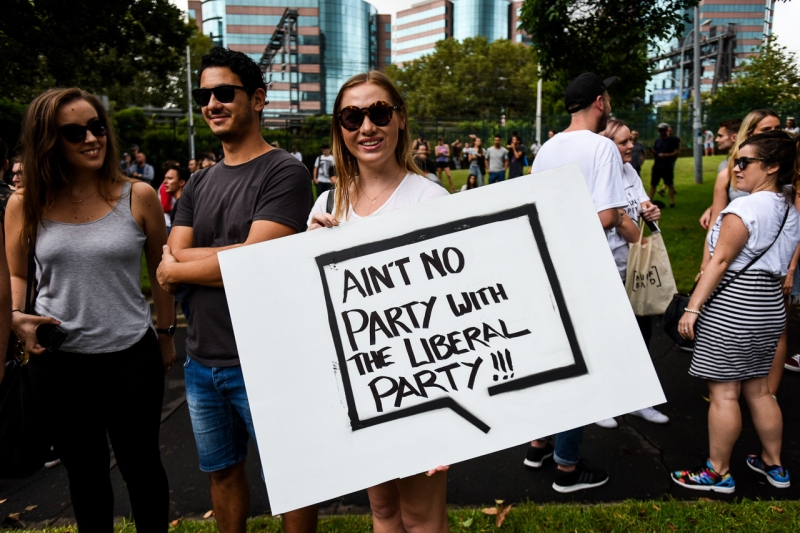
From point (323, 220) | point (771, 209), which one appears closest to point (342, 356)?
point (323, 220)

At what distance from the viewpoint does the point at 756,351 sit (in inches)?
114

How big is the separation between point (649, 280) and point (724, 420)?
89 centimetres

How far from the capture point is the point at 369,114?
1.86m

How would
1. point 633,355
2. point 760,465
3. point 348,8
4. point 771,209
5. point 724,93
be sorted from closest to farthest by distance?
point 633,355 < point 771,209 < point 760,465 < point 724,93 < point 348,8

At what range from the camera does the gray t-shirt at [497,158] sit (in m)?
15.9

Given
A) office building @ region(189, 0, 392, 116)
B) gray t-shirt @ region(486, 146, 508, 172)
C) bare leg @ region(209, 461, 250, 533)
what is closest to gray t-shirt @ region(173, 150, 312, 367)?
bare leg @ region(209, 461, 250, 533)

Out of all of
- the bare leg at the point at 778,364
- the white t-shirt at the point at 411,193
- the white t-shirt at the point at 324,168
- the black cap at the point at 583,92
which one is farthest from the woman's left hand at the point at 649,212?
the white t-shirt at the point at 324,168

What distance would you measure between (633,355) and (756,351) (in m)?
1.70

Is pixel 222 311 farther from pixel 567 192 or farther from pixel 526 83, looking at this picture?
pixel 526 83

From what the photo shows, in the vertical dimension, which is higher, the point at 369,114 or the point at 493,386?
the point at 369,114

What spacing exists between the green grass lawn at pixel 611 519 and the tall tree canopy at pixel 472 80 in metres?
59.1

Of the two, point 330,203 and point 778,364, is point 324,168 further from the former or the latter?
point 330,203

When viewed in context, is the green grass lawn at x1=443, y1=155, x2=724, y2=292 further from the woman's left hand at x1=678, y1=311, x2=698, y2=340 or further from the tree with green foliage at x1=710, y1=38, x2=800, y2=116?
the tree with green foliage at x1=710, y1=38, x2=800, y2=116

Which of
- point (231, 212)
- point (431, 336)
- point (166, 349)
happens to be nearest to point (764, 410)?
point (431, 336)
